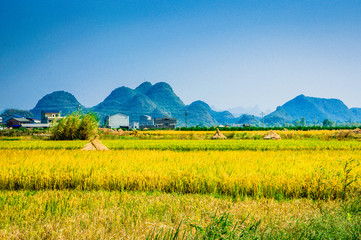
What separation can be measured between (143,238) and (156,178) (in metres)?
3.05

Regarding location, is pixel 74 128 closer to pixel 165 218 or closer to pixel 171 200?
pixel 171 200

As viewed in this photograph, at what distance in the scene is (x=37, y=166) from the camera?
7.48 metres

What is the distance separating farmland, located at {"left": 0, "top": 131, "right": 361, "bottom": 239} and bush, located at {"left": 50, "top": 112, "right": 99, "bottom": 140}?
15794mm

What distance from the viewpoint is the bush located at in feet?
78.3

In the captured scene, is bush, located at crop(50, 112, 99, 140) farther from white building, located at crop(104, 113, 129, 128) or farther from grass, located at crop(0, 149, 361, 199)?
white building, located at crop(104, 113, 129, 128)

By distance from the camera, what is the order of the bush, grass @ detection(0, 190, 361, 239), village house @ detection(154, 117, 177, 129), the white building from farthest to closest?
the white building
village house @ detection(154, 117, 177, 129)
the bush
grass @ detection(0, 190, 361, 239)

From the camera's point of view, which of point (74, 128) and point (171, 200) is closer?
point (171, 200)

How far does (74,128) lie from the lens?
24.0 m

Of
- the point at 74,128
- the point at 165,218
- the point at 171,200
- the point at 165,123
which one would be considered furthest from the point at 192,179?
the point at 165,123

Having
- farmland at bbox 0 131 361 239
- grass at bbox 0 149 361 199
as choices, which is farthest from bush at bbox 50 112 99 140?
grass at bbox 0 149 361 199

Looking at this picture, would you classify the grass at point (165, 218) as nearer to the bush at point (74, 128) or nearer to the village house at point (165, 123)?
the bush at point (74, 128)

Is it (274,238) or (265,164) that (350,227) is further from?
(265,164)

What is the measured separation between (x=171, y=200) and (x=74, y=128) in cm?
2071

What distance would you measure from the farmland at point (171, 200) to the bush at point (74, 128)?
51.8ft
